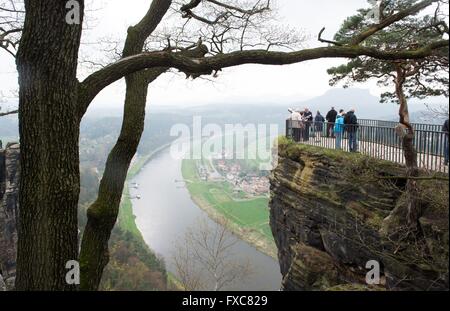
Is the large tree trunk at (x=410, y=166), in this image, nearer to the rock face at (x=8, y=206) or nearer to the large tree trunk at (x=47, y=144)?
the large tree trunk at (x=47, y=144)

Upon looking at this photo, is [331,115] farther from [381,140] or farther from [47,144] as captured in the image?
[47,144]

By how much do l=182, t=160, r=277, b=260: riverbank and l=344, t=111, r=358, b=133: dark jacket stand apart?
2705 centimetres

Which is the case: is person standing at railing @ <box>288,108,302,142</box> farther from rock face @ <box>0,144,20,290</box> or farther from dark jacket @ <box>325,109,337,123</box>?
rock face @ <box>0,144,20,290</box>

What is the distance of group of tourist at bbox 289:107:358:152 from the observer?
1129 cm

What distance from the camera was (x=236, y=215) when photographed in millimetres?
54844

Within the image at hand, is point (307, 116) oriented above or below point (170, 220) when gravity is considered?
above

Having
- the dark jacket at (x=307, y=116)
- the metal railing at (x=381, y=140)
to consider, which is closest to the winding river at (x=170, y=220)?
the dark jacket at (x=307, y=116)

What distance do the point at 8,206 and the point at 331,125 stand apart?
57.1 ft

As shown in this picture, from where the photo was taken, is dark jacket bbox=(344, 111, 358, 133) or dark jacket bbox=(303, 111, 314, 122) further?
dark jacket bbox=(303, 111, 314, 122)

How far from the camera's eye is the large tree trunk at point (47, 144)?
3279 millimetres

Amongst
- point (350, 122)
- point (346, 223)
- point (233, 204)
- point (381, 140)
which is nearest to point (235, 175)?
point (233, 204)

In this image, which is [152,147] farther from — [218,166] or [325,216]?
[325,216]

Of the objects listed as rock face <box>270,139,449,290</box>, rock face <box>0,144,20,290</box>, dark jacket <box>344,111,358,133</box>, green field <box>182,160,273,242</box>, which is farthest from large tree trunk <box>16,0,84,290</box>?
green field <box>182,160,273,242</box>
